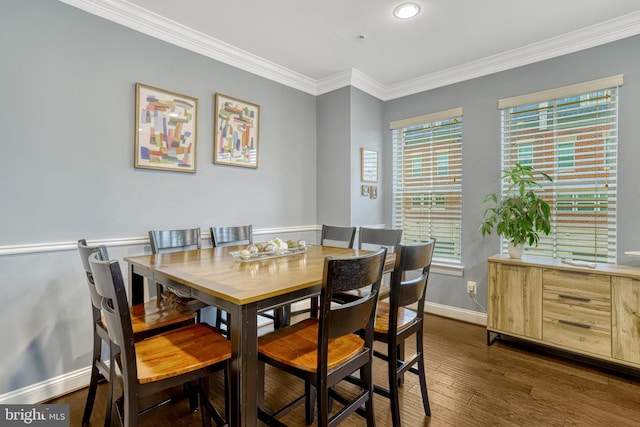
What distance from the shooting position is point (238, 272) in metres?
1.56

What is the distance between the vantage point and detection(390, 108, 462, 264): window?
11.0 feet

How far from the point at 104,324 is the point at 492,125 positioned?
138 inches

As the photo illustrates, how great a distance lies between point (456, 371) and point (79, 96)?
3.23 meters

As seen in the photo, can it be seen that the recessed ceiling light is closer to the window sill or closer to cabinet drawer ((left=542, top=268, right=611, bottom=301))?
cabinet drawer ((left=542, top=268, right=611, bottom=301))

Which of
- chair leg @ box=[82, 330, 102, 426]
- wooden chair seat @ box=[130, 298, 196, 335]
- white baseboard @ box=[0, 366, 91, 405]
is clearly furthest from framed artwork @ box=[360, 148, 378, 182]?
white baseboard @ box=[0, 366, 91, 405]

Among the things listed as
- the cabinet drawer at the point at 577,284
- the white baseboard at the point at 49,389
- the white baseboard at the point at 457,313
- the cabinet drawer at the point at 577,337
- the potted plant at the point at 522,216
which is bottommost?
the white baseboard at the point at 49,389

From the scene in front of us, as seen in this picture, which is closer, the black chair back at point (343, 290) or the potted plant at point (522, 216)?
the black chair back at point (343, 290)

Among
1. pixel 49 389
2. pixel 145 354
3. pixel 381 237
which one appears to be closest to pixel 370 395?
pixel 145 354

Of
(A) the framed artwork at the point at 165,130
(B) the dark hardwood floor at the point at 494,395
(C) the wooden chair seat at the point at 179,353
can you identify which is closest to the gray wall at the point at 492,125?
(B) the dark hardwood floor at the point at 494,395

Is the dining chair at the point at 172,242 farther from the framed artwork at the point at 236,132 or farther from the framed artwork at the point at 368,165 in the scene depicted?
the framed artwork at the point at 368,165

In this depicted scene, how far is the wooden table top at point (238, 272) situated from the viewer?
1.23m

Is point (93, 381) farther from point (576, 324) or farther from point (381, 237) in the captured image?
point (576, 324)

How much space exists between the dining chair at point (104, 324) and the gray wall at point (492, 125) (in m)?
2.70

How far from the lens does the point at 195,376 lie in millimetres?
1299
